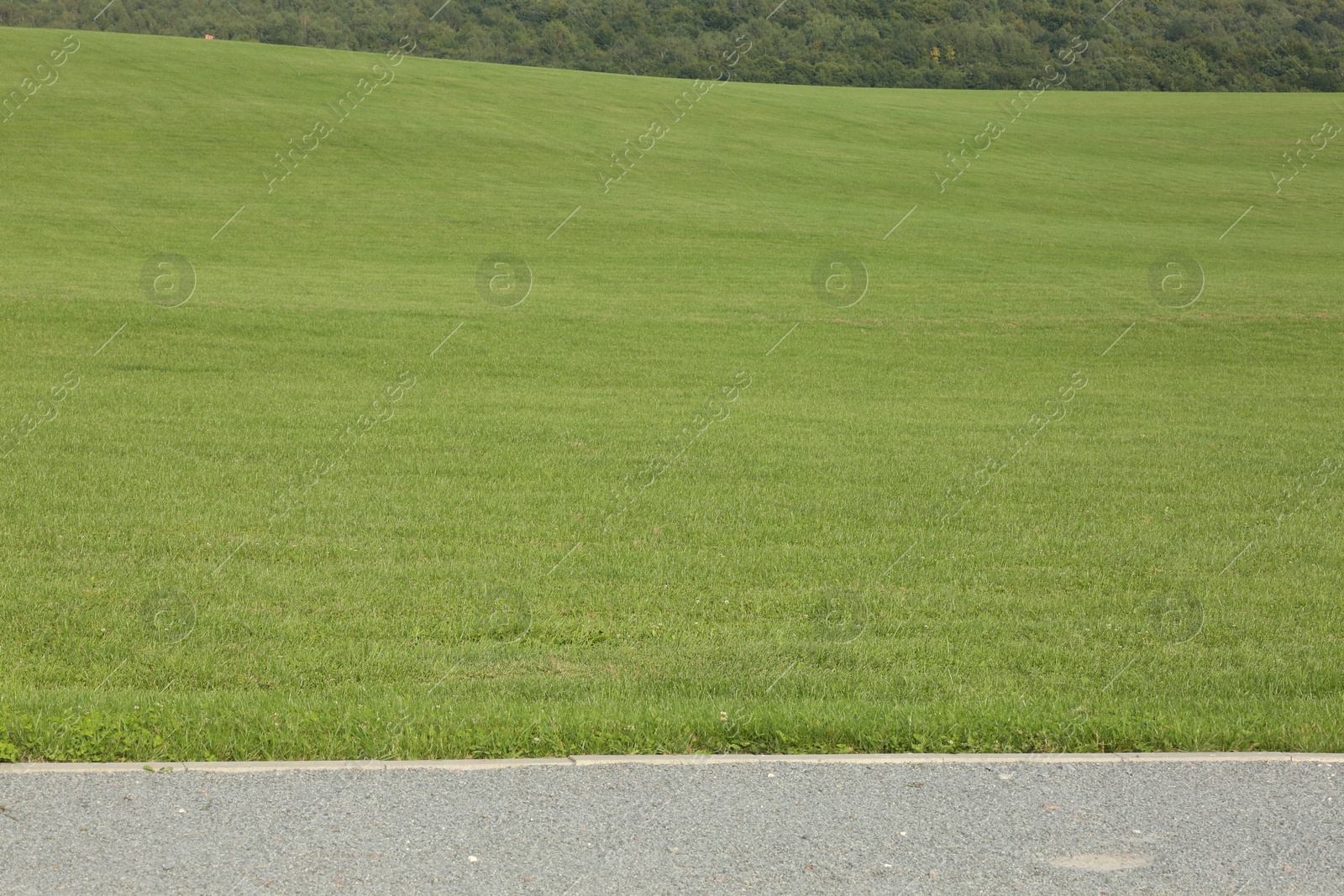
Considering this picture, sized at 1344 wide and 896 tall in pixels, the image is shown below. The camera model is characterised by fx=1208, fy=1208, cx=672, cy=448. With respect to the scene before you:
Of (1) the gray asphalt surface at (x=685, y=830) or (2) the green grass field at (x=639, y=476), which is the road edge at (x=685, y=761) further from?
(2) the green grass field at (x=639, y=476)

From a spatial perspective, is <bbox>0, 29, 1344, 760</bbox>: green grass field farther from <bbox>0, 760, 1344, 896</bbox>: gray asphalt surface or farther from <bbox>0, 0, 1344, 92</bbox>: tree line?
<bbox>0, 0, 1344, 92</bbox>: tree line

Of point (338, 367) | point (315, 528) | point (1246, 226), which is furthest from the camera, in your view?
point (1246, 226)

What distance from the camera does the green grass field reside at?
7.02 meters

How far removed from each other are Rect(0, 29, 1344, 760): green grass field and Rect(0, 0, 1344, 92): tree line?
76.5 feet

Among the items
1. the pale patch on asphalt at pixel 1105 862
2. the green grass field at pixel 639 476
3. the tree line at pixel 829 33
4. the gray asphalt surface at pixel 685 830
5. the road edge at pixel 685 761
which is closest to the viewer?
the gray asphalt surface at pixel 685 830

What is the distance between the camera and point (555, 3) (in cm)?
6269

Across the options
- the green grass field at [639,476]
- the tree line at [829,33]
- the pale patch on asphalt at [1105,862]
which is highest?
the pale patch on asphalt at [1105,862]

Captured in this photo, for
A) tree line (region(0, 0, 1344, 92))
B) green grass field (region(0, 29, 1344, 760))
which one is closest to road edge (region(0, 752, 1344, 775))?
green grass field (region(0, 29, 1344, 760))

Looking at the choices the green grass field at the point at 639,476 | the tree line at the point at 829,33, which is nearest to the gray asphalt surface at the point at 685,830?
the green grass field at the point at 639,476

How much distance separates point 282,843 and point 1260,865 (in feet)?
13.2

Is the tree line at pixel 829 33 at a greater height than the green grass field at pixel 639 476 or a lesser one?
lesser

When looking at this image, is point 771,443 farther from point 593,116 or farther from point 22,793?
point 593,116

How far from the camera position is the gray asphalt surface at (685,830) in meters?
4.78

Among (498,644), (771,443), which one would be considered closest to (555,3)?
(771,443)
